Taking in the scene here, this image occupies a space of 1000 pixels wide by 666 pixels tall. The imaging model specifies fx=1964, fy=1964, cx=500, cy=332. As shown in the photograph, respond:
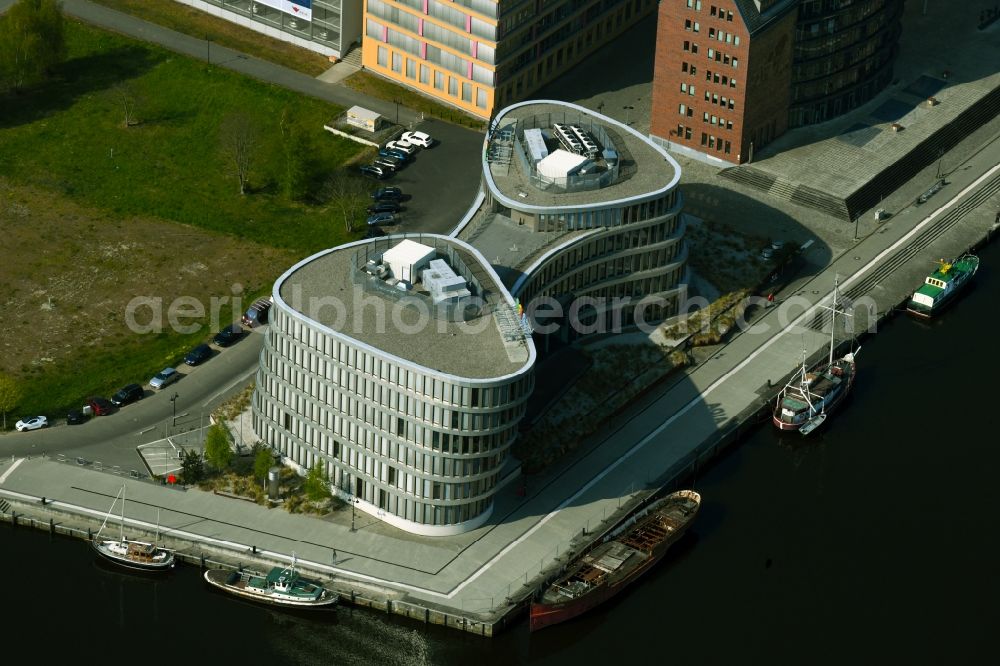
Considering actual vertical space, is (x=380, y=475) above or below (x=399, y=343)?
below

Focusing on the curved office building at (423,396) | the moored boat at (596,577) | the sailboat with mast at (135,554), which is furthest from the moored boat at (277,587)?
the moored boat at (596,577)

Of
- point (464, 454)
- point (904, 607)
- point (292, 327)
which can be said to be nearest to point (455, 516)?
point (464, 454)

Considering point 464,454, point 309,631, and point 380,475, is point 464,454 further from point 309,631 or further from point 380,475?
point 309,631

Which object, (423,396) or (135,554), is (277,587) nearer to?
(135,554)

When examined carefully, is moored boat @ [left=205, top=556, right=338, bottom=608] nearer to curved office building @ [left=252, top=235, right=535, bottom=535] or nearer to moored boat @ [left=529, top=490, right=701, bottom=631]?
curved office building @ [left=252, top=235, right=535, bottom=535]

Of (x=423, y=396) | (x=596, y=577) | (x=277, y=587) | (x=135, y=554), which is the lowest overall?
(x=277, y=587)

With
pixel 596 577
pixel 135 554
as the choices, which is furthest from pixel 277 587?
pixel 596 577

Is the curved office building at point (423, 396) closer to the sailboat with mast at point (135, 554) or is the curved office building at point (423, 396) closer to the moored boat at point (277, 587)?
the moored boat at point (277, 587)
